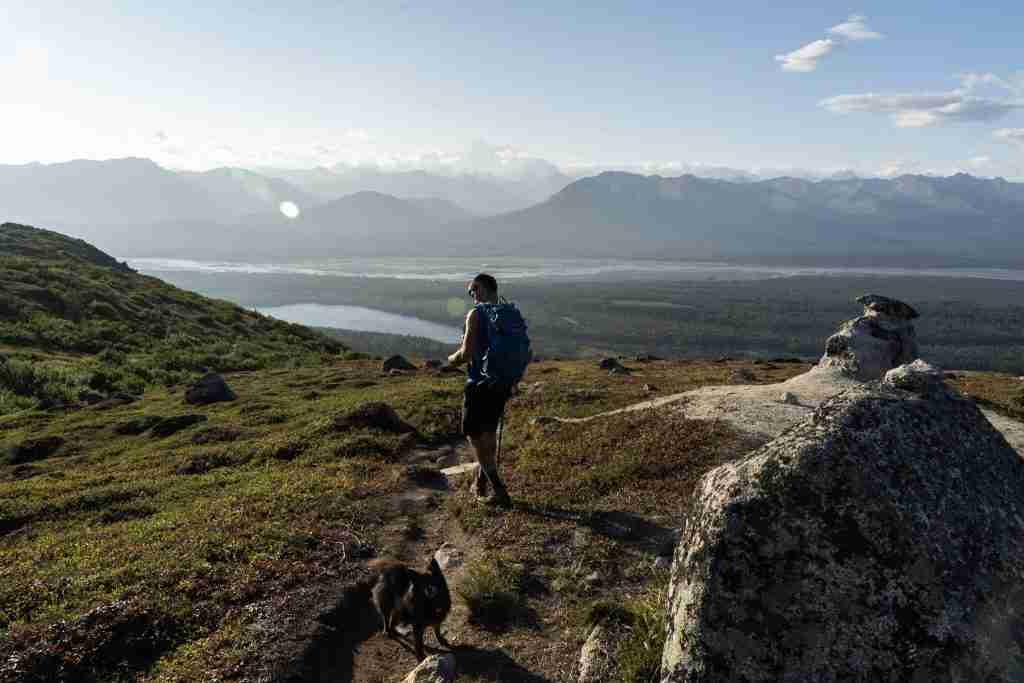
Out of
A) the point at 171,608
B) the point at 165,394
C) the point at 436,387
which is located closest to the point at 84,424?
the point at 165,394

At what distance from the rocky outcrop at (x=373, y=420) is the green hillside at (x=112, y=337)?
18.3 meters

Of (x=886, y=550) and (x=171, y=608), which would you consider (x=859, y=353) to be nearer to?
(x=886, y=550)

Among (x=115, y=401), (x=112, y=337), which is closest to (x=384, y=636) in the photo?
(x=115, y=401)

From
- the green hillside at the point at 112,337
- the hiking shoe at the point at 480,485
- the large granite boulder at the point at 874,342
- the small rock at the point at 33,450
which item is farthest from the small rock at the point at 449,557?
the green hillside at the point at 112,337

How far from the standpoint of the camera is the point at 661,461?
1517 centimetres

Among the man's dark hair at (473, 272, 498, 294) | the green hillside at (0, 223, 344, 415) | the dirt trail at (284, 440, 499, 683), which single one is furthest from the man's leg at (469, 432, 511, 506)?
the green hillside at (0, 223, 344, 415)

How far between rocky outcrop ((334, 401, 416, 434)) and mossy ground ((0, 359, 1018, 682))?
54cm

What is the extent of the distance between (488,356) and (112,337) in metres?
46.9

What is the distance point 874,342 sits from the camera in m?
23.0

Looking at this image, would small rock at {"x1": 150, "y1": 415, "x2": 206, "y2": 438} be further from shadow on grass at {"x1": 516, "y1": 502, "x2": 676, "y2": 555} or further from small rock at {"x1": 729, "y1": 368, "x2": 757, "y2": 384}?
small rock at {"x1": 729, "y1": 368, "x2": 757, "y2": 384}

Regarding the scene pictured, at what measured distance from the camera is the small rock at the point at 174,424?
24.5m

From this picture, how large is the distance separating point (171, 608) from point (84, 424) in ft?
67.8

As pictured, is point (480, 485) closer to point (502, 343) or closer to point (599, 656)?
point (502, 343)

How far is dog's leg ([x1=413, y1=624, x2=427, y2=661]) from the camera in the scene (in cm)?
854
